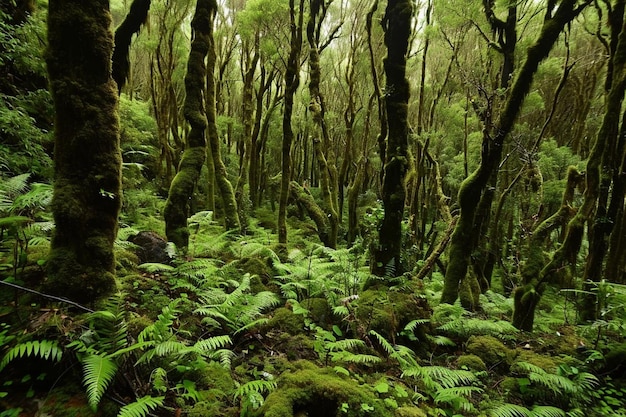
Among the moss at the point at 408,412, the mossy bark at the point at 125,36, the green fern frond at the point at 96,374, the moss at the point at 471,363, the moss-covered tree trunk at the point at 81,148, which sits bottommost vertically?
the moss at the point at 471,363

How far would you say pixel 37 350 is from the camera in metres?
2.68

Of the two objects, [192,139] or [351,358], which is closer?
[351,358]

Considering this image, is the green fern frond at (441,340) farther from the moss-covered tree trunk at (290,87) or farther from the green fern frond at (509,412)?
the moss-covered tree trunk at (290,87)

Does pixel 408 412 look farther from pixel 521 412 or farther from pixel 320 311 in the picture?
pixel 320 311

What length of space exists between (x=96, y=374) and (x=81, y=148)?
7.54 feet

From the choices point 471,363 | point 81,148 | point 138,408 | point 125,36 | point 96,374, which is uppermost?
point 125,36

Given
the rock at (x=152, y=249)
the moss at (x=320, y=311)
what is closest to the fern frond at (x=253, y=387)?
the moss at (x=320, y=311)

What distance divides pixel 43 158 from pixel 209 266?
4195 millimetres

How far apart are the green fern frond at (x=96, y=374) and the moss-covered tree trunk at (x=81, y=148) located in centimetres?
92

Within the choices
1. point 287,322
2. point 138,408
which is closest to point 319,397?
point 138,408

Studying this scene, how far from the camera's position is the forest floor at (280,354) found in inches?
113

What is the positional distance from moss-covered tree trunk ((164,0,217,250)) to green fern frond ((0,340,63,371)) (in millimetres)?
4023

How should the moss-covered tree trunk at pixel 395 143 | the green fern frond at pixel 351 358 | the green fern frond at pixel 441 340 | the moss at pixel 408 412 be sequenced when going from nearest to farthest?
the moss at pixel 408 412 < the green fern frond at pixel 351 358 < the green fern frond at pixel 441 340 < the moss-covered tree trunk at pixel 395 143

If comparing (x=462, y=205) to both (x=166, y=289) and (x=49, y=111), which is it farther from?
(x=49, y=111)
